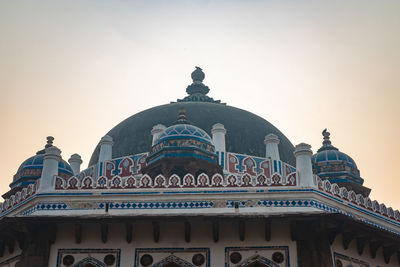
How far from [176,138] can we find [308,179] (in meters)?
3.81

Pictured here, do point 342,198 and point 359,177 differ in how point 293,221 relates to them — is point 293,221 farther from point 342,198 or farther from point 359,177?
point 359,177

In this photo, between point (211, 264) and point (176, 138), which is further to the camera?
point (176, 138)

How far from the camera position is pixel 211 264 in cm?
1320

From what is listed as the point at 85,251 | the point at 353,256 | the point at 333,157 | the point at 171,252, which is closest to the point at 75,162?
the point at 85,251

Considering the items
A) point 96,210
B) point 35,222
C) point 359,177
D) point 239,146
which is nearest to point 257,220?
point 96,210

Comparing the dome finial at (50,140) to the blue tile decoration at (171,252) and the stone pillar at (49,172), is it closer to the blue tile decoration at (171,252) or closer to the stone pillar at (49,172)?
the stone pillar at (49,172)

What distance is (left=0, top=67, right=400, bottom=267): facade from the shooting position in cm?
1318

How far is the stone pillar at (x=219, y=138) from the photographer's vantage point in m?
18.9

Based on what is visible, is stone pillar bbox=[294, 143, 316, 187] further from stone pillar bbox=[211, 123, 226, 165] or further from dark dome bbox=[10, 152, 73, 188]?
dark dome bbox=[10, 152, 73, 188]

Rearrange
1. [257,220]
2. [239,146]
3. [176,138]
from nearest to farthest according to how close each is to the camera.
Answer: [257,220], [176,138], [239,146]

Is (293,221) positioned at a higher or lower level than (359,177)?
lower

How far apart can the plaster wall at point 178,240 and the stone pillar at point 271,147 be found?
639 cm

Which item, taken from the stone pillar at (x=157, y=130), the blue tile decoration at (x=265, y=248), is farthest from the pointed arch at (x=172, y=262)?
the stone pillar at (x=157, y=130)

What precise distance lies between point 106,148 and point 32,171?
8.14ft
